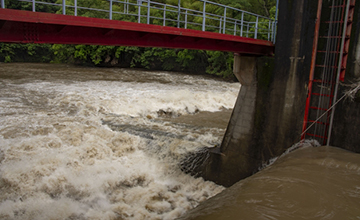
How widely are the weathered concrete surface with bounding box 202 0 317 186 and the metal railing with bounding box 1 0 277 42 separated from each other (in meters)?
1.46

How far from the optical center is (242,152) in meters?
10.6

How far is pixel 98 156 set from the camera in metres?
11.3

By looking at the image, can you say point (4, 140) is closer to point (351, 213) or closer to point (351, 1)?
point (351, 213)

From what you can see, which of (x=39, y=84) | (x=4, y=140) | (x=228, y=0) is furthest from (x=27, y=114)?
(x=228, y=0)

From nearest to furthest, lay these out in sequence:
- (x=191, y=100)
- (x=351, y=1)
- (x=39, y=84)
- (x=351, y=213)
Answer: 1. (x=351, y=213)
2. (x=351, y=1)
3. (x=191, y=100)
4. (x=39, y=84)

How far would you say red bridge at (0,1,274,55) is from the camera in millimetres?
6972

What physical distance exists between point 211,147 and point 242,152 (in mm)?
1198

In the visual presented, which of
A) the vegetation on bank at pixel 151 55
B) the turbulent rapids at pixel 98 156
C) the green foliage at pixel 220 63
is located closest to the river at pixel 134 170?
the turbulent rapids at pixel 98 156

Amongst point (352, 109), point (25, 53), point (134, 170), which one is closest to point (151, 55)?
point (25, 53)

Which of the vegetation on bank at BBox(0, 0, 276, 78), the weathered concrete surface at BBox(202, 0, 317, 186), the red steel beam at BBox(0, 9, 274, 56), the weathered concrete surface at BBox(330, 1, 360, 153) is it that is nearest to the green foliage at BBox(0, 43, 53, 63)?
the vegetation on bank at BBox(0, 0, 276, 78)

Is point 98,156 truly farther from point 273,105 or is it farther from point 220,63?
point 220,63

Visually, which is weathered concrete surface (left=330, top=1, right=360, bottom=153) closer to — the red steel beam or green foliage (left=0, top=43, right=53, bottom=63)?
the red steel beam

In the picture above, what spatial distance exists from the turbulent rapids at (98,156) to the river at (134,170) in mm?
30

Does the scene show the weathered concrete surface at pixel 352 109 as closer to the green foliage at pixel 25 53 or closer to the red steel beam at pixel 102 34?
the red steel beam at pixel 102 34
